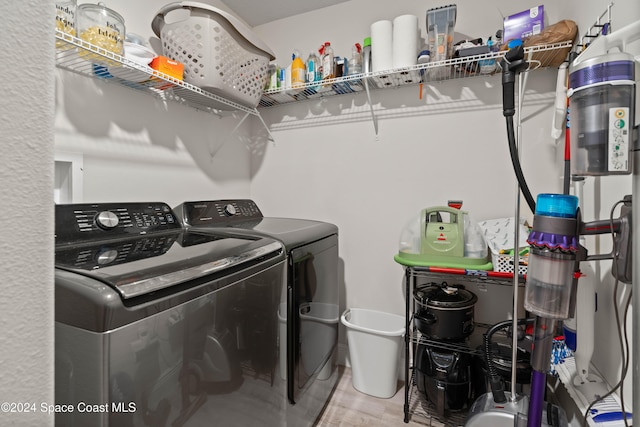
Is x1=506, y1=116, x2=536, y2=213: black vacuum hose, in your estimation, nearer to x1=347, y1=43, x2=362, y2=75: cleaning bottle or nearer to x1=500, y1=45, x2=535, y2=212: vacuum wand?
x1=500, y1=45, x2=535, y2=212: vacuum wand

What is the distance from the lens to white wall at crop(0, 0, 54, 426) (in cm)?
28

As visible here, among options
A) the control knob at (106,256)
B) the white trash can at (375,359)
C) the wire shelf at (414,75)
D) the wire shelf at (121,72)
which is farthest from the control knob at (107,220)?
the white trash can at (375,359)

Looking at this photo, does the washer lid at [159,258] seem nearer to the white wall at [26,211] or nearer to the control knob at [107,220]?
the control knob at [107,220]

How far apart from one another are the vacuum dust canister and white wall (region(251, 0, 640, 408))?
0.96m

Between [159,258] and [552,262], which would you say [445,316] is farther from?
[159,258]

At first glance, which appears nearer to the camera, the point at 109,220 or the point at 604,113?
the point at 604,113

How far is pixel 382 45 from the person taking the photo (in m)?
1.81

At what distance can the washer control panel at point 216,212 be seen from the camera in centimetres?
164

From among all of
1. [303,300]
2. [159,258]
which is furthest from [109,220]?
[303,300]

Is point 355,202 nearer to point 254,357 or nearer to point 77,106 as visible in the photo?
point 254,357

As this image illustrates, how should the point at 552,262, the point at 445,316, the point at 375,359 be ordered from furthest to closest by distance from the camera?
1. the point at 375,359
2. the point at 445,316
3. the point at 552,262

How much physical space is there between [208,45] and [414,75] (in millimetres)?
1177

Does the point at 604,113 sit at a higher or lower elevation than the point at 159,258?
higher

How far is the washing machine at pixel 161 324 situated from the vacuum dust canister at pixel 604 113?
1023 mm
